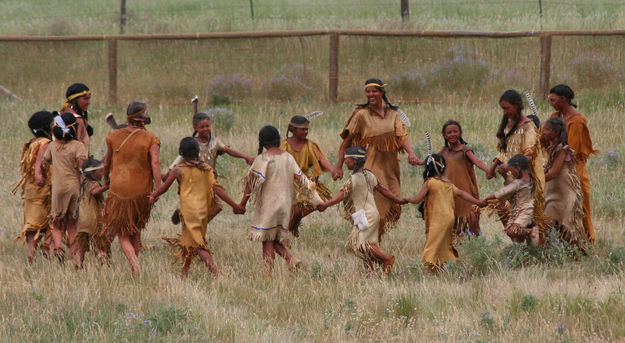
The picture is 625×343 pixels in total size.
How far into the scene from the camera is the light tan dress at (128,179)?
8.02 metres

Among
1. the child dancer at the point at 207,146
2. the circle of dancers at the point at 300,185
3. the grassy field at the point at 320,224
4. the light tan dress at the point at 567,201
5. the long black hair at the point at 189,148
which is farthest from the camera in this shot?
the child dancer at the point at 207,146

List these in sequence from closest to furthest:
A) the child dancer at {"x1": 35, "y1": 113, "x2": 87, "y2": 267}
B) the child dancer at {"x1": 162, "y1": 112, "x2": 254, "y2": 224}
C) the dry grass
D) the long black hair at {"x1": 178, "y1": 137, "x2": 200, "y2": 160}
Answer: the dry grass, the long black hair at {"x1": 178, "y1": 137, "x2": 200, "y2": 160}, the child dancer at {"x1": 35, "y1": 113, "x2": 87, "y2": 267}, the child dancer at {"x1": 162, "y1": 112, "x2": 254, "y2": 224}

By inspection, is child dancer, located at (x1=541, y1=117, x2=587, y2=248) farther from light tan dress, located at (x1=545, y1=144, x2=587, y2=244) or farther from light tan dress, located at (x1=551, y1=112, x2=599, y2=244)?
light tan dress, located at (x1=551, y1=112, x2=599, y2=244)

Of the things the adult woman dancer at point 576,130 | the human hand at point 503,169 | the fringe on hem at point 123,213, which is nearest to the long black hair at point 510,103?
the human hand at point 503,169

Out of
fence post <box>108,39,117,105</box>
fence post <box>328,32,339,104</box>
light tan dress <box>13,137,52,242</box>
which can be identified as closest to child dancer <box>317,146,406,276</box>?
light tan dress <box>13,137,52,242</box>

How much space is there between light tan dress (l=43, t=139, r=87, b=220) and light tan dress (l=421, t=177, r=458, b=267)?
3316 millimetres

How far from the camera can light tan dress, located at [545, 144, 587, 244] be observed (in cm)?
825

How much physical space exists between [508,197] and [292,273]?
207cm

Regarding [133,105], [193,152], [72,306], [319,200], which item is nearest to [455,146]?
[319,200]

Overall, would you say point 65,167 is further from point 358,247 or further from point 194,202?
point 358,247

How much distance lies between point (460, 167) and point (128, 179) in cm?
316

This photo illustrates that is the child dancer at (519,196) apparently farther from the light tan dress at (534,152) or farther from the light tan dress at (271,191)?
the light tan dress at (271,191)

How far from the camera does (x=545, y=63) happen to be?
628 inches

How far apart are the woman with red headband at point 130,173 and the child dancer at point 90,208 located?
0.21 m
